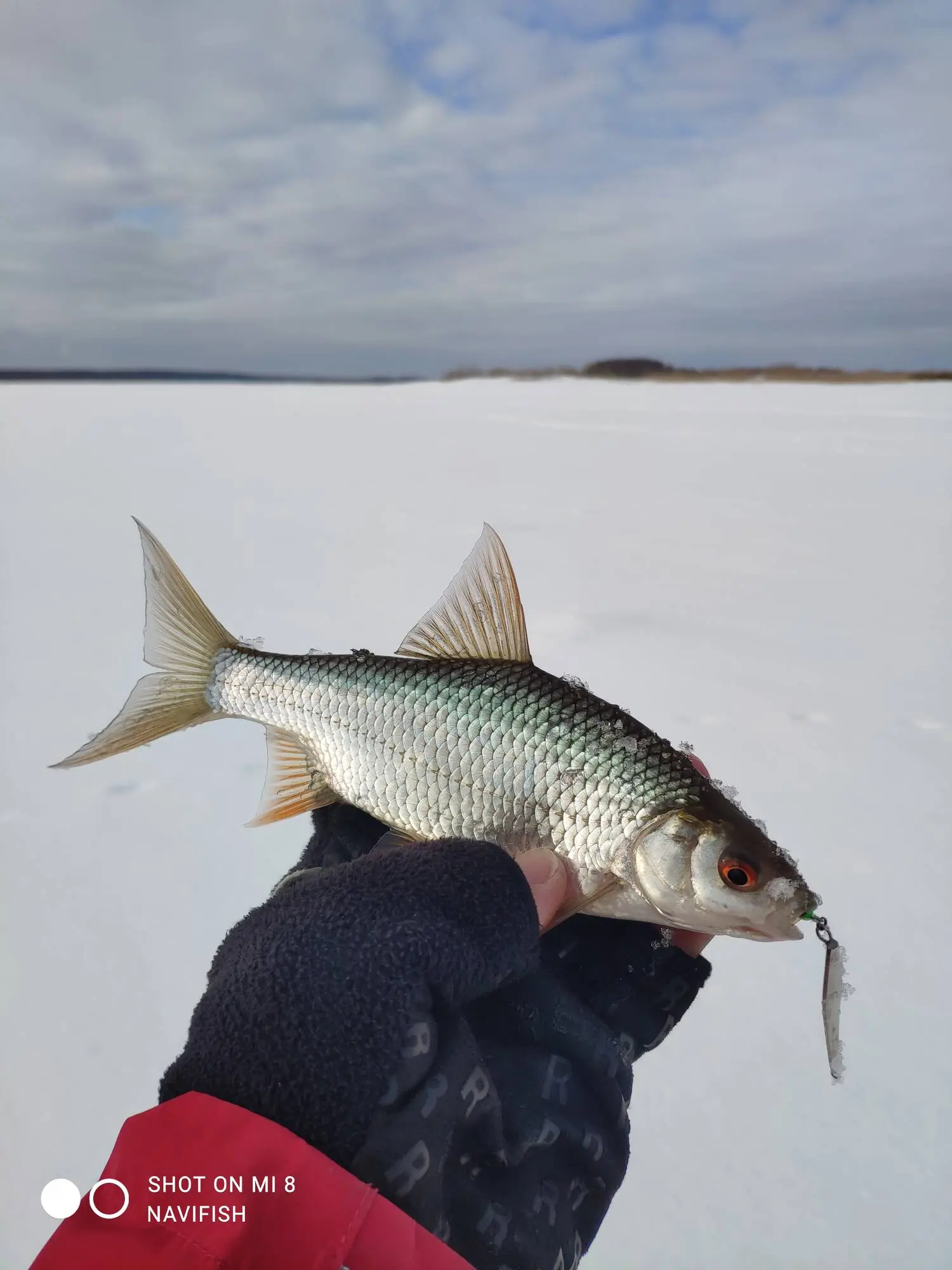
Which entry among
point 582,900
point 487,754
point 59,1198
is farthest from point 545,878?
point 59,1198

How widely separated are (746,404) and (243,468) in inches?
379

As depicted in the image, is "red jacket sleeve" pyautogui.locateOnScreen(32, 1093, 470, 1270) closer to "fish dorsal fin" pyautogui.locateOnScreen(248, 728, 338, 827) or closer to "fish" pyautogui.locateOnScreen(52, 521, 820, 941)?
"fish" pyautogui.locateOnScreen(52, 521, 820, 941)

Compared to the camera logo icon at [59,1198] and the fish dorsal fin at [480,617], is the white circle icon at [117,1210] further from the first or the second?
the fish dorsal fin at [480,617]

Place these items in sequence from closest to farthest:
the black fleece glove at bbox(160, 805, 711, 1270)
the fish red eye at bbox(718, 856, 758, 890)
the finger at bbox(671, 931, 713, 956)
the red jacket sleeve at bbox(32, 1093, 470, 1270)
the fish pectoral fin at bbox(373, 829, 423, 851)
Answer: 1. the red jacket sleeve at bbox(32, 1093, 470, 1270)
2. the black fleece glove at bbox(160, 805, 711, 1270)
3. the fish red eye at bbox(718, 856, 758, 890)
4. the fish pectoral fin at bbox(373, 829, 423, 851)
5. the finger at bbox(671, 931, 713, 956)

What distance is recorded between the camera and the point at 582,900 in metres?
1.15

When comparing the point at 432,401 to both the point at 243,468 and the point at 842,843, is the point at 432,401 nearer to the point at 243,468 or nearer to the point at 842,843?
the point at 243,468

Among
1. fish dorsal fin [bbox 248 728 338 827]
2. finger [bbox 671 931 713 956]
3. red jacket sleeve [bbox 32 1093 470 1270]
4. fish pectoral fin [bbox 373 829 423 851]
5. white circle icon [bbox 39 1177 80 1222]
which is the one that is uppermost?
fish dorsal fin [bbox 248 728 338 827]

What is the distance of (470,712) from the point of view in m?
1.19

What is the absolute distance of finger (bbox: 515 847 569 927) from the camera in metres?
1.12

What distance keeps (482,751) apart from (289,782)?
36cm

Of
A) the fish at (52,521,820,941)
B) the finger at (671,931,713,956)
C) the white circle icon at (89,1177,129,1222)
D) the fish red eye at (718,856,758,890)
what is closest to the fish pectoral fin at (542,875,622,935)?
the fish at (52,521,820,941)

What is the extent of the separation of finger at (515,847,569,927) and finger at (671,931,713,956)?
31 centimetres

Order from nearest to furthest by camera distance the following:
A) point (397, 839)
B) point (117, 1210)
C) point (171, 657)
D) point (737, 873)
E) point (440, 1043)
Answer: point (117, 1210) → point (440, 1043) → point (737, 873) → point (397, 839) → point (171, 657)

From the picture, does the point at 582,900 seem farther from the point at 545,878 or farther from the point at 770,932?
the point at 770,932
